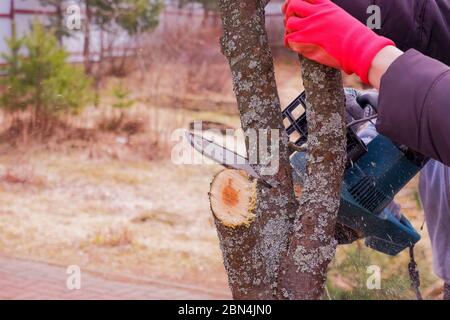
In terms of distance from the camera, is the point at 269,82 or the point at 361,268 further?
the point at 361,268

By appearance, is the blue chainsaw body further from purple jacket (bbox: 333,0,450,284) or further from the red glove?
the red glove

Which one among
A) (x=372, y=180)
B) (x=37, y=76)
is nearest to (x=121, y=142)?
(x=37, y=76)

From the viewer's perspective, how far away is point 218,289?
502 centimetres

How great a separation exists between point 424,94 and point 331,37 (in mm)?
256

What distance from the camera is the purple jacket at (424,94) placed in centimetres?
120

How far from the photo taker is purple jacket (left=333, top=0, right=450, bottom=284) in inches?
47.3

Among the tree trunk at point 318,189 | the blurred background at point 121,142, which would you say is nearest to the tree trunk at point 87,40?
the blurred background at point 121,142

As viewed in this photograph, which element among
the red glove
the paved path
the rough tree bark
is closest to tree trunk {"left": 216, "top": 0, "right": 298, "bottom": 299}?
the rough tree bark

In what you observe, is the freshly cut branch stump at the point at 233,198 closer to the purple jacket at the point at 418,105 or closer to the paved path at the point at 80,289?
the purple jacket at the point at 418,105

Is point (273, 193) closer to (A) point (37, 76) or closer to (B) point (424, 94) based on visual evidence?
(B) point (424, 94)

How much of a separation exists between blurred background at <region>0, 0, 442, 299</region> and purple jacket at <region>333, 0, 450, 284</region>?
1.23 meters

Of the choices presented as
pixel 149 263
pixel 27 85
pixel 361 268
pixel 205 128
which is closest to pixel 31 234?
pixel 149 263
